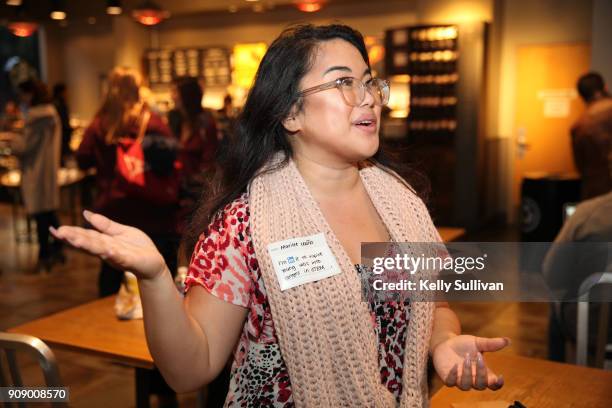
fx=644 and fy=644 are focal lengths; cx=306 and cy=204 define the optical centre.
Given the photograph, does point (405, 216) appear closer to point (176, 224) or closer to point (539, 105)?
point (176, 224)

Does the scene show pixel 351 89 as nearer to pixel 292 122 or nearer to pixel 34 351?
pixel 292 122

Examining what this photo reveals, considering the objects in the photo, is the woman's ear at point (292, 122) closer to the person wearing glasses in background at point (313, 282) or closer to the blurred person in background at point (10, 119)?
the person wearing glasses in background at point (313, 282)

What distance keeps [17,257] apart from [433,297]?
661cm

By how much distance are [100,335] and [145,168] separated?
1.62m

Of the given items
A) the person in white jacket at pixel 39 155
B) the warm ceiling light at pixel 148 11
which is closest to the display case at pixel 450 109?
the warm ceiling light at pixel 148 11

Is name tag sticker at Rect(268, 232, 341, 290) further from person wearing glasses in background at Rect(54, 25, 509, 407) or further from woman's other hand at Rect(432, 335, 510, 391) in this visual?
woman's other hand at Rect(432, 335, 510, 391)

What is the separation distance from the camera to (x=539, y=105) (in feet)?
28.2

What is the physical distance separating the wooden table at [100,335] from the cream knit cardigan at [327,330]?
0.79 metres

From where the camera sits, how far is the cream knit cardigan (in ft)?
4.33

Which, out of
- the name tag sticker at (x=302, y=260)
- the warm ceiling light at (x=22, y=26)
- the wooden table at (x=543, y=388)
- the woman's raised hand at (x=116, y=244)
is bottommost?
the wooden table at (x=543, y=388)

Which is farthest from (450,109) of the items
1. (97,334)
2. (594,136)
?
(97,334)

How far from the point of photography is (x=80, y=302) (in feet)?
17.4

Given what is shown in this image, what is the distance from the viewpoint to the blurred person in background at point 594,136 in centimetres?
559

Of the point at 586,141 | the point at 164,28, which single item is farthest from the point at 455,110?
the point at 164,28
